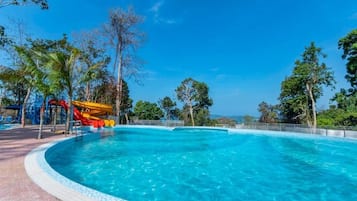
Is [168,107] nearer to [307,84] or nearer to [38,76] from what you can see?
[307,84]

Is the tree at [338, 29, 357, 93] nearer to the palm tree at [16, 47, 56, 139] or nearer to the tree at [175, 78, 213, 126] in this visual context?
the tree at [175, 78, 213, 126]

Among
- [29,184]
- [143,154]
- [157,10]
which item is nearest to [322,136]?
[143,154]

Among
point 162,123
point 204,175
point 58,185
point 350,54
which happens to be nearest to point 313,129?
point 350,54

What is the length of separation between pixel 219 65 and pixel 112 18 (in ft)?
54.9

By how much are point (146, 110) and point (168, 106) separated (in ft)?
10.4

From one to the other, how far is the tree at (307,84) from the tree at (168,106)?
13034mm

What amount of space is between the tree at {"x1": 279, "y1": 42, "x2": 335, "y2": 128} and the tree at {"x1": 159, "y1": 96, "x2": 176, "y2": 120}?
513 inches

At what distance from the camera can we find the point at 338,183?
581cm

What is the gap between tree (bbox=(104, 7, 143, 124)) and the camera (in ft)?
74.2

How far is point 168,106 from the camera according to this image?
29281mm

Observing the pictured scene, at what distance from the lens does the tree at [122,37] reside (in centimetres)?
2261

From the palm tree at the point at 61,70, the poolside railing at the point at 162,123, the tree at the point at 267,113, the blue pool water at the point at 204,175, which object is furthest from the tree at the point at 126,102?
the blue pool water at the point at 204,175

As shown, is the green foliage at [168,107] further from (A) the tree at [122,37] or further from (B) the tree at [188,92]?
(A) the tree at [122,37]

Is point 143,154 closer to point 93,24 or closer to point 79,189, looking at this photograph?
point 79,189
